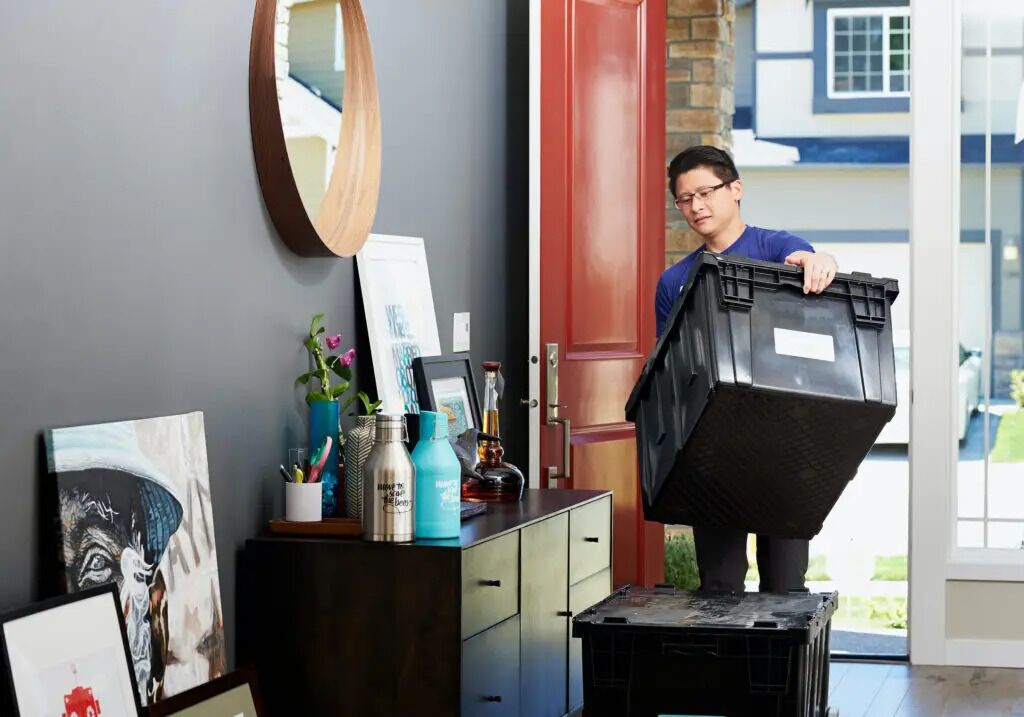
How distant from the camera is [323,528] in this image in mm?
2568

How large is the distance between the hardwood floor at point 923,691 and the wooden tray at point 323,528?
193 cm

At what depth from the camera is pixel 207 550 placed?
2.37 m

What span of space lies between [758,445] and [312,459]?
0.88 metres

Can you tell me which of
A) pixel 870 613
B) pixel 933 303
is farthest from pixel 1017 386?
pixel 870 613

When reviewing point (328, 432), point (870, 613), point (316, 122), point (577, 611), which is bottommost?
point (870, 613)

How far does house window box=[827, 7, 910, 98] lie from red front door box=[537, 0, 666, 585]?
3012 mm

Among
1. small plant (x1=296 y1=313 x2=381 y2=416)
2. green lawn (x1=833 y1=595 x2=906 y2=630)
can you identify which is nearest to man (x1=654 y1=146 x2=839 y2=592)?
small plant (x1=296 y1=313 x2=381 y2=416)

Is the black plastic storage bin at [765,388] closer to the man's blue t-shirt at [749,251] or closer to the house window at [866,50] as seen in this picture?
the man's blue t-shirt at [749,251]

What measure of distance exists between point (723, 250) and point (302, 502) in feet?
3.85

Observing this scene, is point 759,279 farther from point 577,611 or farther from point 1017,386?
point 1017,386

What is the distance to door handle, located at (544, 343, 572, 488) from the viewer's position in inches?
166

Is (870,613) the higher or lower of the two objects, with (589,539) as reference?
lower

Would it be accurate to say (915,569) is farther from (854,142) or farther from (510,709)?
(854,142)

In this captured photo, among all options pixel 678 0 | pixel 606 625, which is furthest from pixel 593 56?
pixel 606 625
